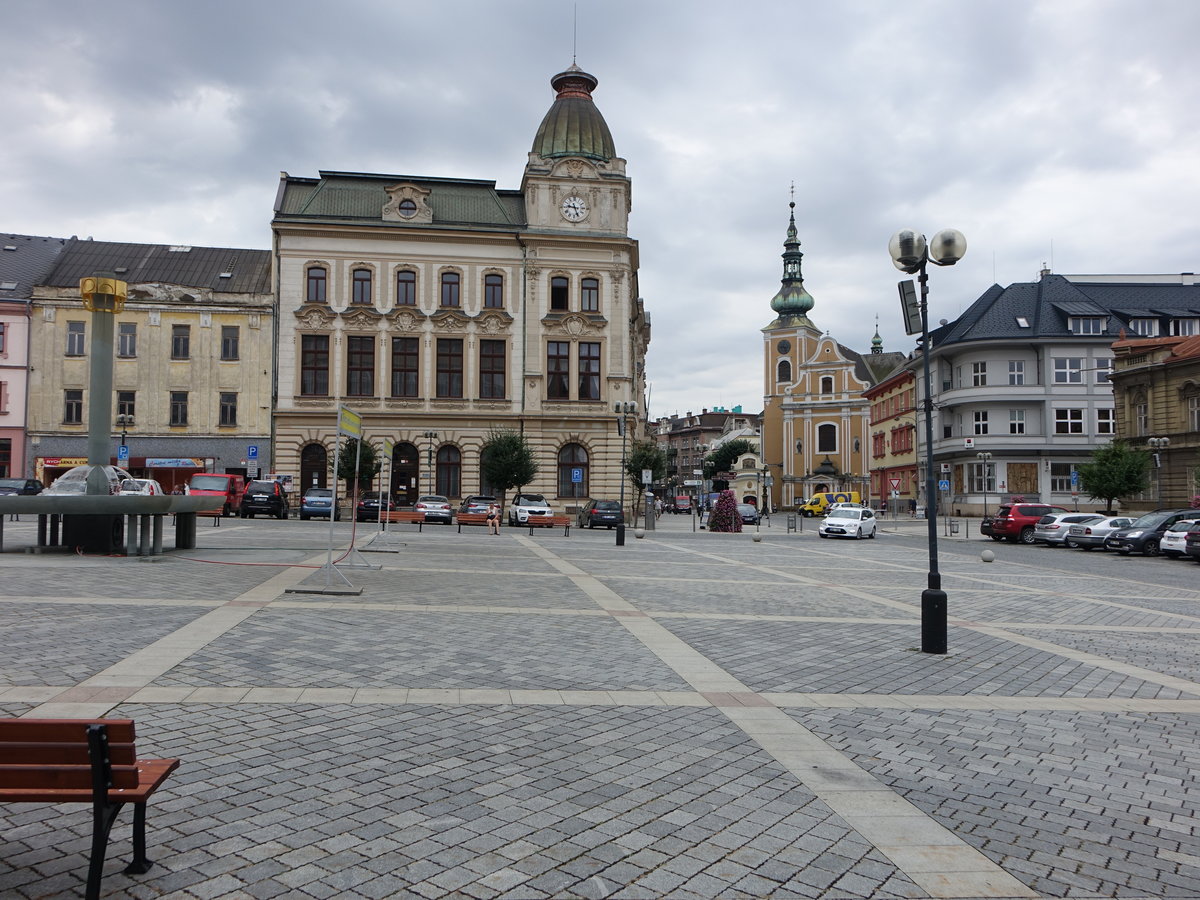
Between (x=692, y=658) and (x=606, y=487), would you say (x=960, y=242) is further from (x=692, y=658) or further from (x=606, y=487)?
(x=606, y=487)

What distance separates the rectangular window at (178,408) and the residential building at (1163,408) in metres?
52.3

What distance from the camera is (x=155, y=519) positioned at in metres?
19.7

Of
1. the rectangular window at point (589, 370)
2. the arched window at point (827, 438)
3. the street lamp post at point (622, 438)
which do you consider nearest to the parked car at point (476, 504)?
the street lamp post at point (622, 438)

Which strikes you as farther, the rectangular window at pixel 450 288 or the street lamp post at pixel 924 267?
the rectangular window at pixel 450 288

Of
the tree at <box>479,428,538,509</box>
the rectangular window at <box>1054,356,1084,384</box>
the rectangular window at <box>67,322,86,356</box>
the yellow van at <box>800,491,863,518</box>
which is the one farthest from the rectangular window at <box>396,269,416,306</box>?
the rectangular window at <box>1054,356,1084,384</box>

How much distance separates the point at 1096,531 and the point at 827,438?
7025cm

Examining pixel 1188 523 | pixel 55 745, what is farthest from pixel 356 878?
pixel 1188 523

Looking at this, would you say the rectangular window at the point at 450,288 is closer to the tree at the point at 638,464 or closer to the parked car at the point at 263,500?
the tree at the point at 638,464

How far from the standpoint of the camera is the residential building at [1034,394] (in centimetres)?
6062

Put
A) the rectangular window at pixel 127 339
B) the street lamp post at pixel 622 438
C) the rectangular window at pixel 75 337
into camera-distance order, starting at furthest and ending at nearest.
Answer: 1. the rectangular window at pixel 127 339
2. the rectangular window at pixel 75 337
3. the street lamp post at pixel 622 438

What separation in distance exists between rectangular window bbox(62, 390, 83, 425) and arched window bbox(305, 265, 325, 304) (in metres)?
13.7

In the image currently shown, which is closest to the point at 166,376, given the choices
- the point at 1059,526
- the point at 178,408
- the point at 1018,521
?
the point at 178,408

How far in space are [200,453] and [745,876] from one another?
2120 inches

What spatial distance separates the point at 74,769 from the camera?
141 inches
